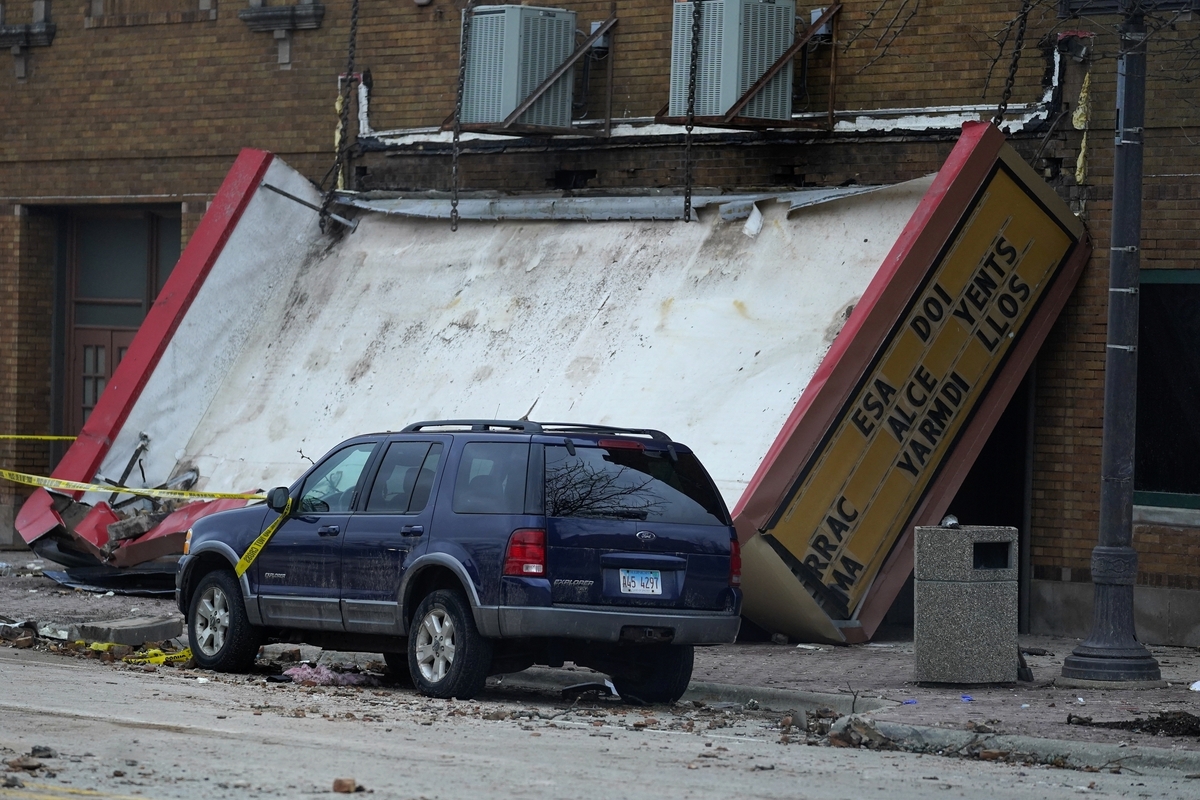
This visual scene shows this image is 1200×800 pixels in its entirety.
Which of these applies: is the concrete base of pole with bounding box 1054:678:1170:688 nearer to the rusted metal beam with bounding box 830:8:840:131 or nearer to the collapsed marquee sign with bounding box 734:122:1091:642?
the collapsed marquee sign with bounding box 734:122:1091:642

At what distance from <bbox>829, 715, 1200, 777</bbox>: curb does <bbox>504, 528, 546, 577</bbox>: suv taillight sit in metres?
1.93

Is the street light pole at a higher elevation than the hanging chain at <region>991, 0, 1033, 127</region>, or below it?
below

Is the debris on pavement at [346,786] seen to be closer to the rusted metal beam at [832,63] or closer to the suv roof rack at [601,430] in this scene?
the suv roof rack at [601,430]

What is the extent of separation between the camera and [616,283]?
1588 cm

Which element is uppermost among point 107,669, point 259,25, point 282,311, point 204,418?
point 259,25

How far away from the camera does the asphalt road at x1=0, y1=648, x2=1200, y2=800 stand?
7496mm

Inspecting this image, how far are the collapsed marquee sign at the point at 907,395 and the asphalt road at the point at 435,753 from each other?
8.12 feet

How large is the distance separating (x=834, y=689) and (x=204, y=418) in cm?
849

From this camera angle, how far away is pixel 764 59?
1603 centimetres

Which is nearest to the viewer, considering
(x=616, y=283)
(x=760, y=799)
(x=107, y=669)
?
(x=760, y=799)

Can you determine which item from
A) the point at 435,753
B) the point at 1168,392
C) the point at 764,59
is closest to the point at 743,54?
the point at 764,59

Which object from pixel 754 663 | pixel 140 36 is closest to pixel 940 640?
pixel 754 663

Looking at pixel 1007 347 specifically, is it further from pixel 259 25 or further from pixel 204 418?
pixel 259 25

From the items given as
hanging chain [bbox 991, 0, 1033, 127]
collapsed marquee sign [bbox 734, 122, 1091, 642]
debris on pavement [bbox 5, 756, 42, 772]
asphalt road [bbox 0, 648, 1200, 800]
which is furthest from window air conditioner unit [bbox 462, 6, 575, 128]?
debris on pavement [bbox 5, 756, 42, 772]
